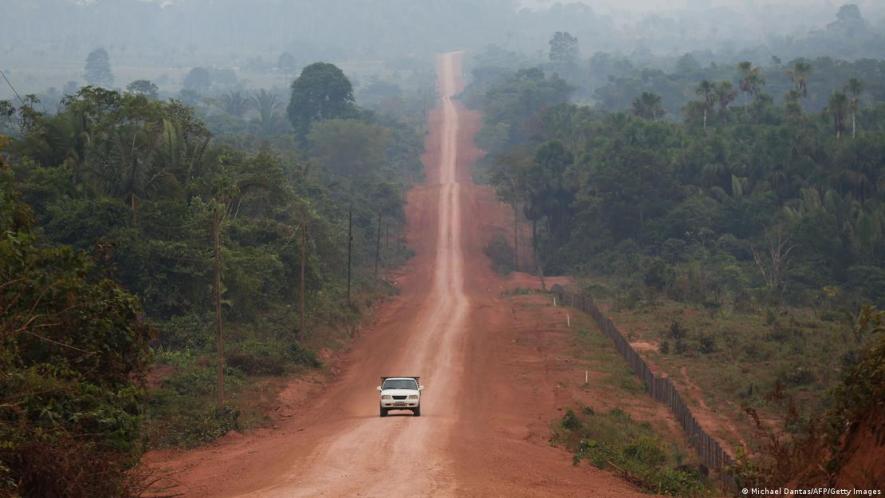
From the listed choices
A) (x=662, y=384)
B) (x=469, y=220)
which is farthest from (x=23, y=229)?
(x=469, y=220)

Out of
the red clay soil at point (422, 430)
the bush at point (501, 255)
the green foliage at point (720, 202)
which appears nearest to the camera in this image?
the red clay soil at point (422, 430)

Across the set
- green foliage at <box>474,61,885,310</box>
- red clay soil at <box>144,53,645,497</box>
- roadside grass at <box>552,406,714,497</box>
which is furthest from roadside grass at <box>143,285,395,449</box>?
green foliage at <box>474,61,885,310</box>

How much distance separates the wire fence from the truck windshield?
28.7 feet

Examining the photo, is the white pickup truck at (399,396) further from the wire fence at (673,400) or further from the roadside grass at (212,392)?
the wire fence at (673,400)

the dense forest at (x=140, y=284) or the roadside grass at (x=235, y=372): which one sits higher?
the dense forest at (x=140, y=284)

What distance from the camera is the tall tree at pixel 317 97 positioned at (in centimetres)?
11656

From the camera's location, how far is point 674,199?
8075cm

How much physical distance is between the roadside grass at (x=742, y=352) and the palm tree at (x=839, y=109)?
30132mm

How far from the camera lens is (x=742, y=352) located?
4309 cm

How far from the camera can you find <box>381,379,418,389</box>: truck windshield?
31562mm

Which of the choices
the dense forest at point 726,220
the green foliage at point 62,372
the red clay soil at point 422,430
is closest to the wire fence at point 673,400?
the dense forest at point 726,220

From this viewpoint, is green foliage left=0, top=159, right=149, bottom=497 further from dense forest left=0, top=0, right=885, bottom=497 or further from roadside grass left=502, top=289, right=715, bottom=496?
roadside grass left=502, top=289, right=715, bottom=496

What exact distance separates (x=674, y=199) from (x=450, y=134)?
2524 inches

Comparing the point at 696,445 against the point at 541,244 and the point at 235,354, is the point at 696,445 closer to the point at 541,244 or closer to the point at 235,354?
the point at 235,354
